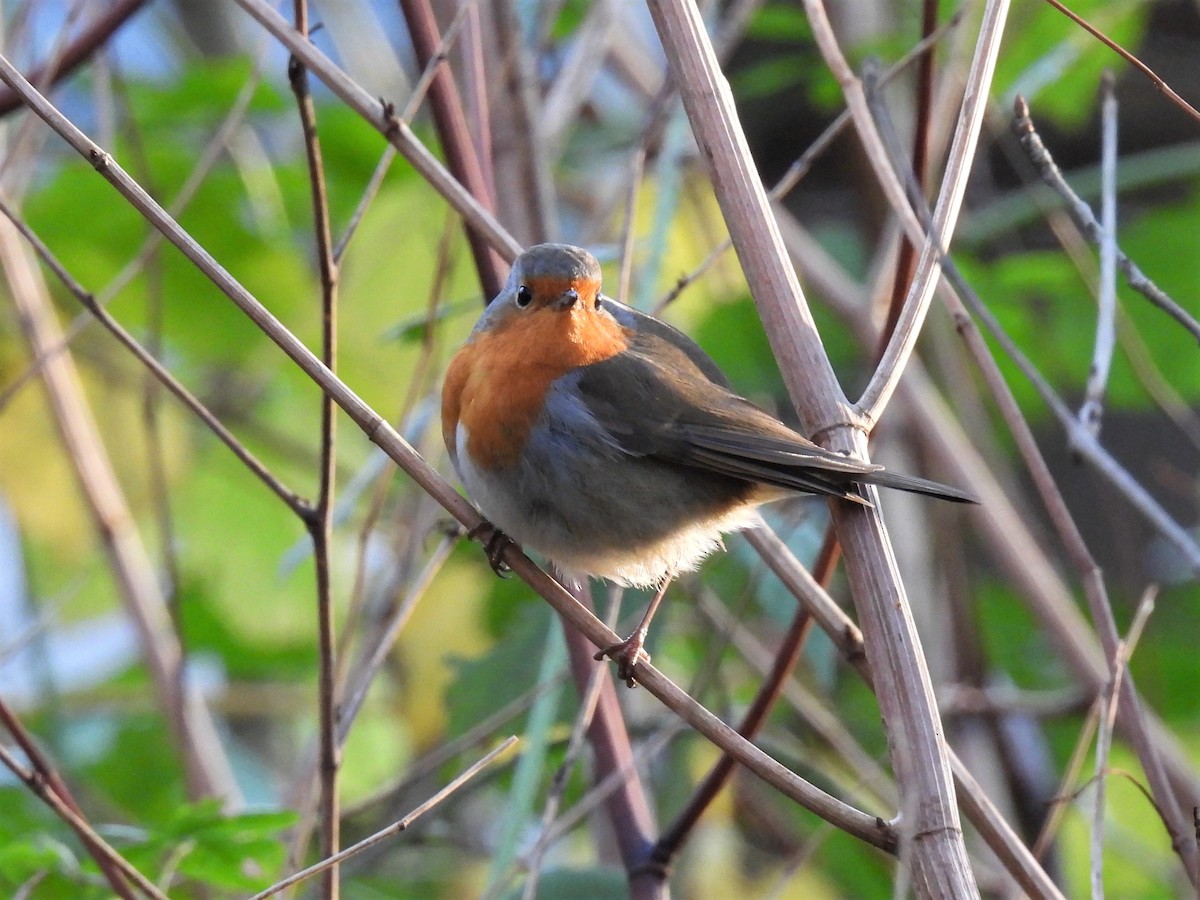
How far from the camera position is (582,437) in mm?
2963

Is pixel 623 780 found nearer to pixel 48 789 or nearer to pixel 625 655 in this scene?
pixel 625 655

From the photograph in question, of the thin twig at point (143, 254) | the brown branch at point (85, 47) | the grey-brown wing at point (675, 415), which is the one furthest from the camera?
the brown branch at point (85, 47)

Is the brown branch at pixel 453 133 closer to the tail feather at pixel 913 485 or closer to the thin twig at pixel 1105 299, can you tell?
the tail feather at pixel 913 485

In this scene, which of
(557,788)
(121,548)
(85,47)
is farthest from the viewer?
(121,548)

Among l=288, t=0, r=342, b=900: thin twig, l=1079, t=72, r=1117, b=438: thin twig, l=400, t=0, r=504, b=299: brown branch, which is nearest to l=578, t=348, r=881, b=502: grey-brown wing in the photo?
l=400, t=0, r=504, b=299: brown branch

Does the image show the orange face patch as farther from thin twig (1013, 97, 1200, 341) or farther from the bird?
thin twig (1013, 97, 1200, 341)

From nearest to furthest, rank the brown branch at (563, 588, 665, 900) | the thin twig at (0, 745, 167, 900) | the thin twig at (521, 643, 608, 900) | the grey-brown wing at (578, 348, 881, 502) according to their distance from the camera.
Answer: the thin twig at (0, 745, 167, 900), the thin twig at (521, 643, 608, 900), the brown branch at (563, 588, 665, 900), the grey-brown wing at (578, 348, 881, 502)

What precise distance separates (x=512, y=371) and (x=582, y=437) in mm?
206

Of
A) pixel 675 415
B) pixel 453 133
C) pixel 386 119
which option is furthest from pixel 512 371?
pixel 386 119

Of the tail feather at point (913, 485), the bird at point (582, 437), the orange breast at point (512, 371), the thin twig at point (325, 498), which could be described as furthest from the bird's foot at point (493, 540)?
the tail feather at point (913, 485)

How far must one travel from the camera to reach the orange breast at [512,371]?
9.58ft

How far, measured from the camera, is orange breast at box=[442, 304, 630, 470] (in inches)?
115

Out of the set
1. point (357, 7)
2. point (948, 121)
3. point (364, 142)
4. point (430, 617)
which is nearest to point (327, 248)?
point (364, 142)

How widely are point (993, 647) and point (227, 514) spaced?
2.79m
